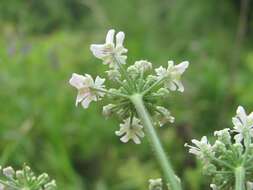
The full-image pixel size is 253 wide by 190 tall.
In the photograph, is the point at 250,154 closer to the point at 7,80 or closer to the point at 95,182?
the point at 95,182

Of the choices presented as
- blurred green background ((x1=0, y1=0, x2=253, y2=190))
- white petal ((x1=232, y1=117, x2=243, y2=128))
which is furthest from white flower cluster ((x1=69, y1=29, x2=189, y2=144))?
blurred green background ((x1=0, y1=0, x2=253, y2=190))

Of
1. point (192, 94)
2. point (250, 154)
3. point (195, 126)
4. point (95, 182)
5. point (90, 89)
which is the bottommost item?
point (250, 154)

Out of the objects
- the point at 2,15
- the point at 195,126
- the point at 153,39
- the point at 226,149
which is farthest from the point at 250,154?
the point at 2,15

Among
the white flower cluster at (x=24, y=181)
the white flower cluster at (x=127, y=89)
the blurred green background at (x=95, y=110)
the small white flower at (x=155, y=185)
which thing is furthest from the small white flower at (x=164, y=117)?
the blurred green background at (x=95, y=110)

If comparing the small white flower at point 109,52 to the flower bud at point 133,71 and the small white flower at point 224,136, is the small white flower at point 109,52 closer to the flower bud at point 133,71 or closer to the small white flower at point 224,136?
the flower bud at point 133,71

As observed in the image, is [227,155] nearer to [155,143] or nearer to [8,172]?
[155,143]

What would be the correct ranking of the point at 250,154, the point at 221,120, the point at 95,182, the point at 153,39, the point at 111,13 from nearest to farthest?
the point at 250,154 < the point at 95,182 < the point at 221,120 < the point at 153,39 < the point at 111,13

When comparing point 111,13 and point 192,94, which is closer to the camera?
point 192,94
